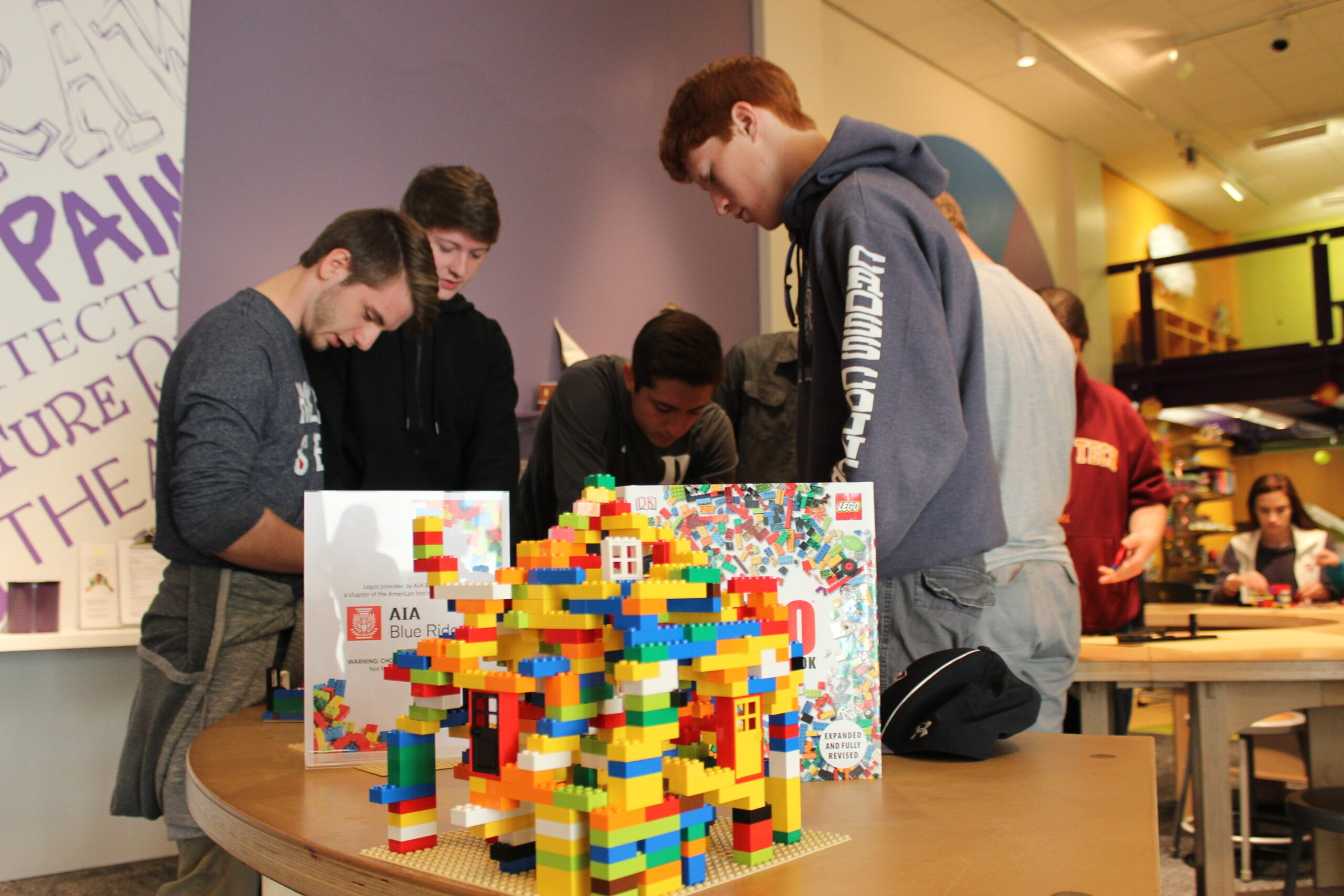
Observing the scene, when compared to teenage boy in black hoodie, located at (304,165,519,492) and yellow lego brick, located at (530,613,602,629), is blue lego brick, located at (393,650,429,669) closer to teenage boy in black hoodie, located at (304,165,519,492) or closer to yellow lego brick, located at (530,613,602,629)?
yellow lego brick, located at (530,613,602,629)

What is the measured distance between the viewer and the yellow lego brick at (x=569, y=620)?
1.84ft

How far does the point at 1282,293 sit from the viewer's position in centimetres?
787

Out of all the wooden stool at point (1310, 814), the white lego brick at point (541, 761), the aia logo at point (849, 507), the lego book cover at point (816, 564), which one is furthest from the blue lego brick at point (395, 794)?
the wooden stool at point (1310, 814)

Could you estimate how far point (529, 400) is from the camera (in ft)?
11.2

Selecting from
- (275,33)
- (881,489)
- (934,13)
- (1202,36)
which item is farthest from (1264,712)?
(1202,36)

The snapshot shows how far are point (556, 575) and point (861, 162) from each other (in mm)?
879

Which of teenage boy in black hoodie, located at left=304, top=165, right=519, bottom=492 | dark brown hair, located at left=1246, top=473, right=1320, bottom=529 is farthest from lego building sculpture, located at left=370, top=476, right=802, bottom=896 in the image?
dark brown hair, located at left=1246, top=473, right=1320, bottom=529

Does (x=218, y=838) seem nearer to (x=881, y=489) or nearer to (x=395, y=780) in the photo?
(x=395, y=780)

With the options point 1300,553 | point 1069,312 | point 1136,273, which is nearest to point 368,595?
point 1069,312

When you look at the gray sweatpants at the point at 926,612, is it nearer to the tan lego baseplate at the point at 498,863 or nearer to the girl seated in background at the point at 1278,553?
the tan lego baseplate at the point at 498,863

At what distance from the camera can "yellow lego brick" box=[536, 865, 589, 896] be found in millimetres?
523

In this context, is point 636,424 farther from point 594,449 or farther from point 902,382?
point 902,382

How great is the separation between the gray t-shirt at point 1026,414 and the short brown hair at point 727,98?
371mm

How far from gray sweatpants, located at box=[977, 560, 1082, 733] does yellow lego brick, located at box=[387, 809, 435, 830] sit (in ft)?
2.51
